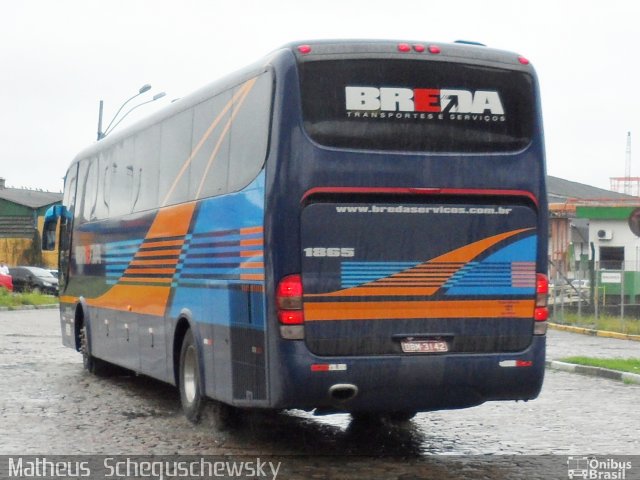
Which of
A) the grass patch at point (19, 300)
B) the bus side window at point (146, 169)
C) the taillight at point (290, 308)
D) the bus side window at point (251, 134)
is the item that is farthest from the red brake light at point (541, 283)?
the grass patch at point (19, 300)

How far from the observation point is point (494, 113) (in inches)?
416

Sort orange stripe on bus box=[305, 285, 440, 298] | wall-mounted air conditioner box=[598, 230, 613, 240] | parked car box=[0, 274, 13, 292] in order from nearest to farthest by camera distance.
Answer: orange stripe on bus box=[305, 285, 440, 298], parked car box=[0, 274, 13, 292], wall-mounted air conditioner box=[598, 230, 613, 240]

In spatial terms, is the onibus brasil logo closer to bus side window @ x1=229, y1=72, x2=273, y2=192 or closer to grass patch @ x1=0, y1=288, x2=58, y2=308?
bus side window @ x1=229, y1=72, x2=273, y2=192

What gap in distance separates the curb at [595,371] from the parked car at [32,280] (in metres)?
43.3

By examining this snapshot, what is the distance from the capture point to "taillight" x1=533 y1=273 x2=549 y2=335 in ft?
34.9

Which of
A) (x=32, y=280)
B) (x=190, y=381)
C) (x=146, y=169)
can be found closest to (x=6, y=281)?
(x=32, y=280)

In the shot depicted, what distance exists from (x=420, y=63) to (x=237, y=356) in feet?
9.87

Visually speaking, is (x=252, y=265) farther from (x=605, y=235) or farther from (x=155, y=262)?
(x=605, y=235)

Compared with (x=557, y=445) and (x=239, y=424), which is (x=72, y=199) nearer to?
(x=239, y=424)

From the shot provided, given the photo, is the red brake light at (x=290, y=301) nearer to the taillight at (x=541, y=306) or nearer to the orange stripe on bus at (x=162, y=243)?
the taillight at (x=541, y=306)

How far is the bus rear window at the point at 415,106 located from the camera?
10.1 m

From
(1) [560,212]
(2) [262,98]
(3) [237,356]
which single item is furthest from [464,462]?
(1) [560,212]

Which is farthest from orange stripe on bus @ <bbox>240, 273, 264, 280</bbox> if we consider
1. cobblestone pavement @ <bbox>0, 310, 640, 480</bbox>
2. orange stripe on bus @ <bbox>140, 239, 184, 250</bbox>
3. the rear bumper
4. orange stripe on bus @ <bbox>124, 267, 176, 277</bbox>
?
orange stripe on bus @ <bbox>124, 267, 176, 277</bbox>

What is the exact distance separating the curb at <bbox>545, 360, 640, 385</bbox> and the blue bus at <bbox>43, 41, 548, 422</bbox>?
7.93 m
